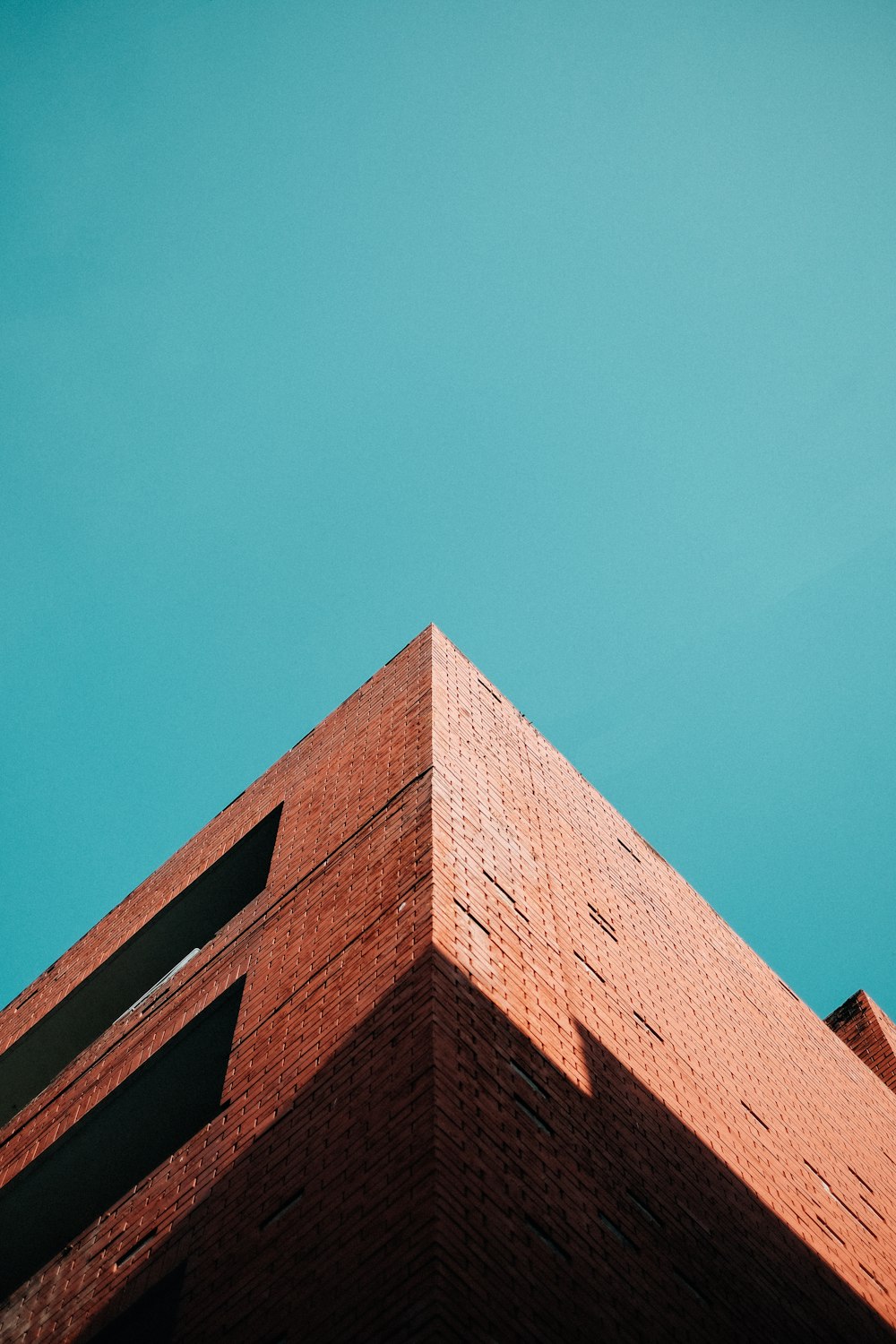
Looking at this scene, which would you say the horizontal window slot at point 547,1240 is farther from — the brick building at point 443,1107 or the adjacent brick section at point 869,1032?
the adjacent brick section at point 869,1032

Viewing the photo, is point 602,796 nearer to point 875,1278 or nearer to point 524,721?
point 524,721

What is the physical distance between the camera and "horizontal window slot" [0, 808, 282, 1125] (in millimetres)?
11031

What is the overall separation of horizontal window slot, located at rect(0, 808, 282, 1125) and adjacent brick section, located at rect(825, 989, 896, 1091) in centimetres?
1118

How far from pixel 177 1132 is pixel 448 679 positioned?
491 centimetres

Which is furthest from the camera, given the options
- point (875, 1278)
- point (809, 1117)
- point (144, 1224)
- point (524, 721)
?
point (524, 721)

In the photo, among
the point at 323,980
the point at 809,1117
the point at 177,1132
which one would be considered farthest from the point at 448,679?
the point at 809,1117

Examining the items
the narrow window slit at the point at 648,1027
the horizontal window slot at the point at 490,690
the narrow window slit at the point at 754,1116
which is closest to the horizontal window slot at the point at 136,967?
the horizontal window slot at the point at 490,690

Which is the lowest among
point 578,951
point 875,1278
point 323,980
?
point 875,1278

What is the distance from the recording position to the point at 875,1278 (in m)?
7.01

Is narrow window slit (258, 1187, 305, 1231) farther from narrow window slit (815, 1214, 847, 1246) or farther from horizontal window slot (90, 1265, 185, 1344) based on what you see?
narrow window slit (815, 1214, 847, 1246)

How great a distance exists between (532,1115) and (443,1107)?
772 mm

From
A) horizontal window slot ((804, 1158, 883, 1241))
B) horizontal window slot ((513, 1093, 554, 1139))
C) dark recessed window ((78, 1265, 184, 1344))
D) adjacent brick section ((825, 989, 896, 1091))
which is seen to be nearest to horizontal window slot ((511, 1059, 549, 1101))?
horizontal window slot ((513, 1093, 554, 1139))

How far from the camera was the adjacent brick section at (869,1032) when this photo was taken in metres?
15.8

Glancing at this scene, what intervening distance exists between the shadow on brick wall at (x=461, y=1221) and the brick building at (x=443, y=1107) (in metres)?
0.02
